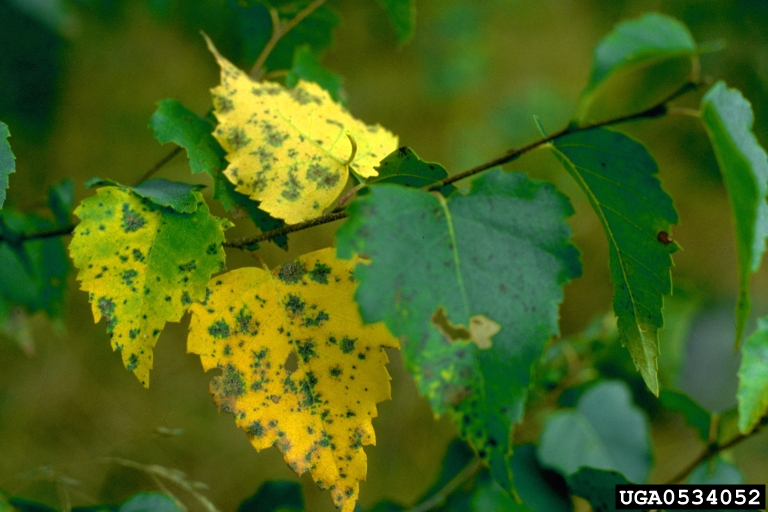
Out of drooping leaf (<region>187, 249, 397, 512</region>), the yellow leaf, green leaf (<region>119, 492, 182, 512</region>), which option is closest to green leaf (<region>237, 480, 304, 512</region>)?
green leaf (<region>119, 492, 182, 512</region>)

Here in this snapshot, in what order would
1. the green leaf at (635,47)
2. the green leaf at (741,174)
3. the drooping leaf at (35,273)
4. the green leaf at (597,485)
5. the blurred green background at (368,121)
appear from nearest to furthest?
the green leaf at (741,174)
the green leaf at (635,47)
the green leaf at (597,485)
the drooping leaf at (35,273)
the blurred green background at (368,121)

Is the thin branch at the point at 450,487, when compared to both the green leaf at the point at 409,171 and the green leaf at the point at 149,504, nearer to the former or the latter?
the green leaf at the point at 149,504

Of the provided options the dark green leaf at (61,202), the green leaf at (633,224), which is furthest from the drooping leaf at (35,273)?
the green leaf at (633,224)

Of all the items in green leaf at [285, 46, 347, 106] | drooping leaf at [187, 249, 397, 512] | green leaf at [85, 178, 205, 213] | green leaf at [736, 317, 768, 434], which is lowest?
green leaf at [736, 317, 768, 434]

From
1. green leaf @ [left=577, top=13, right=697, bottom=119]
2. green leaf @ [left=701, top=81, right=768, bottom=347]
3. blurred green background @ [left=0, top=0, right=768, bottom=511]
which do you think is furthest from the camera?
blurred green background @ [left=0, top=0, right=768, bottom=511]

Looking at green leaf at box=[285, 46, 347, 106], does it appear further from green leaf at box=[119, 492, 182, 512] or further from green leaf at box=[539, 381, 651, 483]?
green leaf at box=[539, 381, 651, 483]

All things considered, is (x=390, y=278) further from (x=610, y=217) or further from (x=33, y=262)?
(x=33, y=262)
